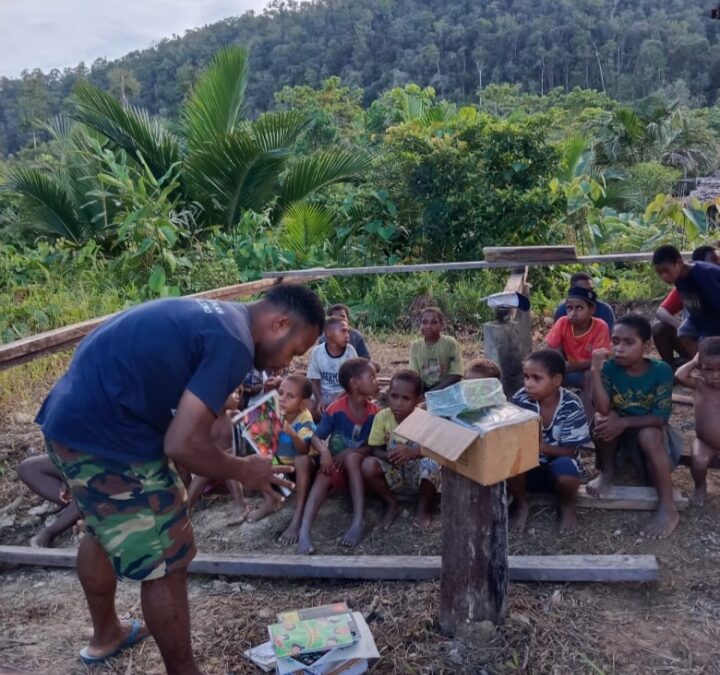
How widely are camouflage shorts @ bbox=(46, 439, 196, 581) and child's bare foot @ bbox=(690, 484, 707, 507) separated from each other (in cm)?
251

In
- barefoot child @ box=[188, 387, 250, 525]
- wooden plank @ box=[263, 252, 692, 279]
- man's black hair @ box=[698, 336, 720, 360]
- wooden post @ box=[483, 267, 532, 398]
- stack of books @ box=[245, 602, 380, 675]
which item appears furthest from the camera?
wooden plank @ box=[263, 252, 692, 279]

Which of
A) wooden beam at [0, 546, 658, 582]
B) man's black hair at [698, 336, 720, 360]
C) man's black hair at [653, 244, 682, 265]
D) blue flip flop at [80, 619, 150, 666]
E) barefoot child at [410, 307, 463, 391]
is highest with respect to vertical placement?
man's black hair at [653, 244, 682, 265]

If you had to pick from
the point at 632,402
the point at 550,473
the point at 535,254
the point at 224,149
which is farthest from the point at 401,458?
the point at 224,149

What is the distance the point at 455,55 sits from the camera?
47.2m

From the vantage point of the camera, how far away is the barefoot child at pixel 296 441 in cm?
385

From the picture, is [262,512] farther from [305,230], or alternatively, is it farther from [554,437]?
[305,230]

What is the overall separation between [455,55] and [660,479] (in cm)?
4797

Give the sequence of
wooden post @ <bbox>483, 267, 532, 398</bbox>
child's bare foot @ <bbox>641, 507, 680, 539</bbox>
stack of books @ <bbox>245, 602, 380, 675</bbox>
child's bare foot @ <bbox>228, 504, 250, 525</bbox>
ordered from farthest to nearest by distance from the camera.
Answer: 1. wooden post @ <bbox>483, 267, 532, 398</bbox>
2. child's bare foot @ <bbox>228, 504, 250, 525</bbox>
3. child's bare foot @ <bbox>641, 507, 680, 539</bbox>
4. stack of books @ <bbox>245, 602, 380, 675</bbox>

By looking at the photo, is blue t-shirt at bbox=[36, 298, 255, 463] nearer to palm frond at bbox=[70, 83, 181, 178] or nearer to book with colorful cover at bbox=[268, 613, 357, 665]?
book with colorful cover at bbox=[268, 613, 357, 665]

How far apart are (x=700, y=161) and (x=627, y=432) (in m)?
21.7

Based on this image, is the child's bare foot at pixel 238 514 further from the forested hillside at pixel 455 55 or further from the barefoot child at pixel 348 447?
the forested hillside at pixel 455 55

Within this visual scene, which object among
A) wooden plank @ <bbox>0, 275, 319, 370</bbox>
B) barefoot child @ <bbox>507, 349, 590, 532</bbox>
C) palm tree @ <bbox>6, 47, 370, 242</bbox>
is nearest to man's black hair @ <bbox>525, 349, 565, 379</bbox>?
barefoot child @ <bbox>507, 349, 590, 532</bbox>

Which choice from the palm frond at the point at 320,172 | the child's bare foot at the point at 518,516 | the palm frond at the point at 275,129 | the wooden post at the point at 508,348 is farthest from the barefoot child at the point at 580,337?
the palm frond at the point at 275,129

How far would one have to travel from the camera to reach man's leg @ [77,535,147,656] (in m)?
2.46
